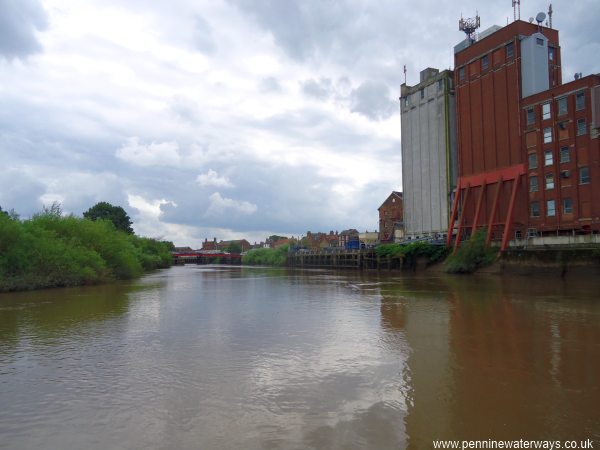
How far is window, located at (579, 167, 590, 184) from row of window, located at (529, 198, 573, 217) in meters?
2.08

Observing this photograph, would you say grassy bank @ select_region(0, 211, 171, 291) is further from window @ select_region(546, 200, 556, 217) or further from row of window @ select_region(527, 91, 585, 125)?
row of window @ select_region(527, 91, 585, 125)

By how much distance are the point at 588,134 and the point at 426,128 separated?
90.4 ft

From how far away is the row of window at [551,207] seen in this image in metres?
43.2

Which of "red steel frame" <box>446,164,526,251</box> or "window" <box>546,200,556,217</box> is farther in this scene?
"red steel frame" <box>446,164,526,251</box>

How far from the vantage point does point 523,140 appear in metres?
47.8

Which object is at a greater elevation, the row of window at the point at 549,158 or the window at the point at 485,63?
the window at the point at 485,63

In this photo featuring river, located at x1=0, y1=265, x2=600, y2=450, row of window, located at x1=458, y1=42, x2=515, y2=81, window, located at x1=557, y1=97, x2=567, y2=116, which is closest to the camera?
river, located at x1=0, y1=265, x2=600, y2=450

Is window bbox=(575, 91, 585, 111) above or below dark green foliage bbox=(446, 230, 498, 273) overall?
above

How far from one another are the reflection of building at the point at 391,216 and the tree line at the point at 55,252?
2181 inches

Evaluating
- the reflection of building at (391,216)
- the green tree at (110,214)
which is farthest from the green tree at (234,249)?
the reflection of building at (391,216)

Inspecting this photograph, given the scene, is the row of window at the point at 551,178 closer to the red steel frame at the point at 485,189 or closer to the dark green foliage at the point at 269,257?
the red steel frame at the point at 485,189

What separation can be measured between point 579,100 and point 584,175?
22.4 ft

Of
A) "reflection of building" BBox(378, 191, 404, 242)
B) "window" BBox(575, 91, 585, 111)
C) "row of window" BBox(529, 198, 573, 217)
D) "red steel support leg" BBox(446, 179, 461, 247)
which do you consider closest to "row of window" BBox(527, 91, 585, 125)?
"window" BBox(575, 91, 585, 111)

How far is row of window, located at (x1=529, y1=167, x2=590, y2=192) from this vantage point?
41500mm
